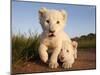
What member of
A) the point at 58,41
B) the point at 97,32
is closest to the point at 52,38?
the point at 58,41

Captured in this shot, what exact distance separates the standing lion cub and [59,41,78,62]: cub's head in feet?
0.15

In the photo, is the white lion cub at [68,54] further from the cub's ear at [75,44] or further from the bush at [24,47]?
the bush at [24,47]

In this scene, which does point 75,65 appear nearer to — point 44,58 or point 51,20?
point 44,58

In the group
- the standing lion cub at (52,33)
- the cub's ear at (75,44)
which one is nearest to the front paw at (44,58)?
the standing lion cub at (52,33)

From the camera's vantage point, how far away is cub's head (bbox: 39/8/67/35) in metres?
2.37

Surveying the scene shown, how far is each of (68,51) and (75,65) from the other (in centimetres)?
18

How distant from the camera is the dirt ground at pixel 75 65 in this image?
89.8 inches

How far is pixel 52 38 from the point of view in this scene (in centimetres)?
241

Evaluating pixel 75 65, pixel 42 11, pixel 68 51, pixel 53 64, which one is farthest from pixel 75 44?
pixel 42 11

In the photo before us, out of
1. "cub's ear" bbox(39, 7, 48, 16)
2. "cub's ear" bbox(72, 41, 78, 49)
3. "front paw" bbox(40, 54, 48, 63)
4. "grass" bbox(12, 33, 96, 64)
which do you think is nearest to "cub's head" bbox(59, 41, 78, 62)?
"cub's ear" bbox(72, 41, 78, 49)

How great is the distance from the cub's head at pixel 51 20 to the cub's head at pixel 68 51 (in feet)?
0.63

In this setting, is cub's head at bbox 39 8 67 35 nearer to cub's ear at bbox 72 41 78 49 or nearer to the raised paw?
cub's ear at bbox 72 41 78 49

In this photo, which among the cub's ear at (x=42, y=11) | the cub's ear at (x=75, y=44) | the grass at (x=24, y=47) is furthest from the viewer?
the cub's ear at (x=75, y=44)

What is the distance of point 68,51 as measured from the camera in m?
2.46
